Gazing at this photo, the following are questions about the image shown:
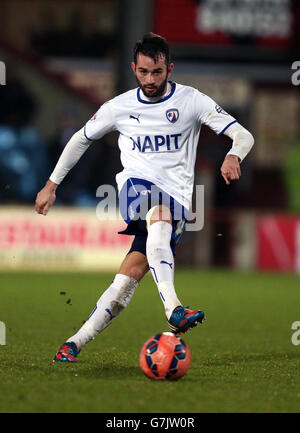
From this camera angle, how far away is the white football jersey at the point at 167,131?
6.69 meters

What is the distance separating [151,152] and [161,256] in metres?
0.72

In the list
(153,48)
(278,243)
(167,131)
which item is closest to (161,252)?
(167,131)

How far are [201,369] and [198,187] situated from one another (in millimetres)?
1751

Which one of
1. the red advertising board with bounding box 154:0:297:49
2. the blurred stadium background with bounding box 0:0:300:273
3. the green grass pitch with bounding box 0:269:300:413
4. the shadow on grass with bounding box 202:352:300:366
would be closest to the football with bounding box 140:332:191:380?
the green grass pitch with bounding box 0:269:300:413

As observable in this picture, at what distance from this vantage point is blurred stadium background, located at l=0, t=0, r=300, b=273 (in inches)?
669

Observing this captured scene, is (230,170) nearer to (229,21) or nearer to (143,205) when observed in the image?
(143,205)

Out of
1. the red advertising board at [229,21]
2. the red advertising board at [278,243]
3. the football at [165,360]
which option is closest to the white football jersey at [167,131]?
the football at [165,360]

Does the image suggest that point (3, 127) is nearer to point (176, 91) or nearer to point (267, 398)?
point (176, 91)

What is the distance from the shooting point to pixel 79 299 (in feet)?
40.0

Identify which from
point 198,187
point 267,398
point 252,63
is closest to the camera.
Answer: point 267,398

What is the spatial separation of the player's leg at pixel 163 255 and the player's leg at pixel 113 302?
0.33 m

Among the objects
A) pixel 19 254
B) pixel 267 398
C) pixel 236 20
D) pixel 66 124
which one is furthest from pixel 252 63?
pixel 267 398

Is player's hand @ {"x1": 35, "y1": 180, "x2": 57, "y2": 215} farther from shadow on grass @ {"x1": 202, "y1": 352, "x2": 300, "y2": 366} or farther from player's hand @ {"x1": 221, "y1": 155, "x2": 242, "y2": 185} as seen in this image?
shadow on grass @ {"x1": 202, "y1": 352, "x2": 300, "y2": 366}

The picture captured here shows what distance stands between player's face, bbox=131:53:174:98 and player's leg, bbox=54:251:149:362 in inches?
41.9
